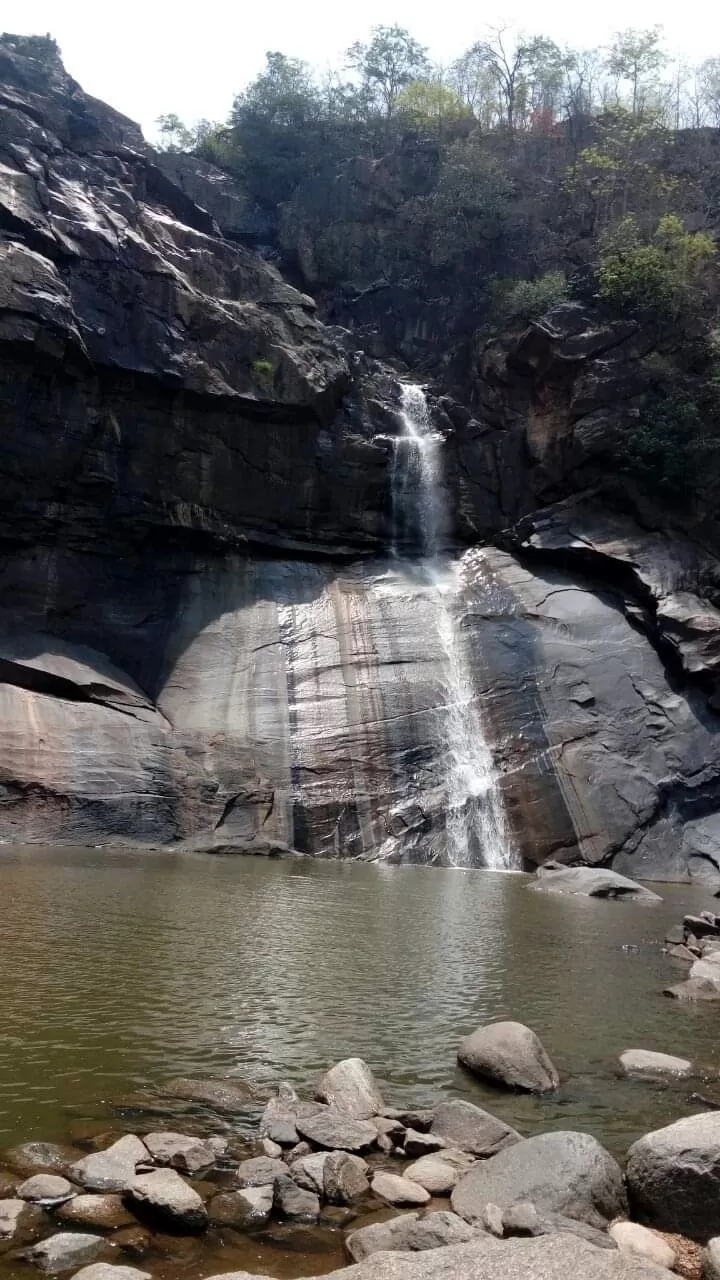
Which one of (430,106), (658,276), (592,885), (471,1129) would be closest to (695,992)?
(471,1129)

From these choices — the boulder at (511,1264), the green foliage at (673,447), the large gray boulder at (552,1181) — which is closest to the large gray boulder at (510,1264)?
the boulder at (511,1264)

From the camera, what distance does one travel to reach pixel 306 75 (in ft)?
180

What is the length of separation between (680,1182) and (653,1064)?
300cm

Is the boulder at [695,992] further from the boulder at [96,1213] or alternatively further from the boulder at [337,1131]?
the boulder at [96,1213]

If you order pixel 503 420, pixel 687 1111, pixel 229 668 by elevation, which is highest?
pixel 503 420

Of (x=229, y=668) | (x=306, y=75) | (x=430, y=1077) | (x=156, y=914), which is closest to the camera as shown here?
(x=430, y=1077)

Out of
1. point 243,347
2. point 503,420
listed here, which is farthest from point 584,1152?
point 503,420

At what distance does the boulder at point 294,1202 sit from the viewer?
548 cm

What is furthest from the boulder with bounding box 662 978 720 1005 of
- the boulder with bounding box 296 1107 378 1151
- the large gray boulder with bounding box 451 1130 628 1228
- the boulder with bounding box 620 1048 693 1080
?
the boulder with bounding box 296 1107 378 1151

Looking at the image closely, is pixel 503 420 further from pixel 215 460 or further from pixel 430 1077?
pixel 430 1077

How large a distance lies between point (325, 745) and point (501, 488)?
15.2 meters

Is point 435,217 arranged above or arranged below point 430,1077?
above

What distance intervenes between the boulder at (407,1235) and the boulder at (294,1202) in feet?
1.29

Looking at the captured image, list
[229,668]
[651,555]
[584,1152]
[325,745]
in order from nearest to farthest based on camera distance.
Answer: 1. [584,1152]
2. [325,745]
3. [229,668]
4. [651,555]
